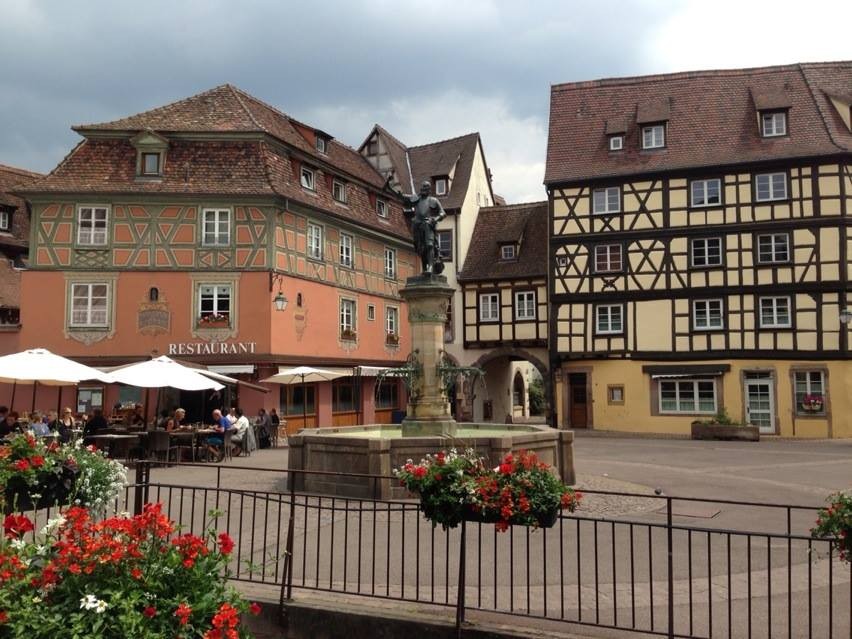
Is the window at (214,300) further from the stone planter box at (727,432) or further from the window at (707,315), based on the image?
the window at (707,315)

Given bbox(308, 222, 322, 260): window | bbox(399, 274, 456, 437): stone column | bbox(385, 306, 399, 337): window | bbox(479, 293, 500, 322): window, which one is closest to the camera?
bbox(399, 274, 456, 437): stone column

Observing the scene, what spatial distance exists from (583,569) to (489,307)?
2939cm

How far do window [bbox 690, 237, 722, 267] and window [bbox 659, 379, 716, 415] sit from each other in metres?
4.66

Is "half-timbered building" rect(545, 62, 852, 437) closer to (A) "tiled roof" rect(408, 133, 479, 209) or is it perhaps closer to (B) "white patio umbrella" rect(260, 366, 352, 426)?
(A) "tiled roof" rect(408, 133, 479, 209)

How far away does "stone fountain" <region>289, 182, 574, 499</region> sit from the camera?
12.1m

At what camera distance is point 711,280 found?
30.3 metres

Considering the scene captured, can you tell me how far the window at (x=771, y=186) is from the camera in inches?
1164

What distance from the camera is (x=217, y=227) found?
27500 mm

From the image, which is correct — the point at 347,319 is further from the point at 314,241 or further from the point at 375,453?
the point at 375,453

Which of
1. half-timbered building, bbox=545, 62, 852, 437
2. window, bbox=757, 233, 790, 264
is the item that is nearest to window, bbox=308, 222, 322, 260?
half-timbered building, bbox=545, 62, 852, 437

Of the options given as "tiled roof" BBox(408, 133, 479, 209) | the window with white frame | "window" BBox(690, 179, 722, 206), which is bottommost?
"window" BBox(690, 179, 722, 206)

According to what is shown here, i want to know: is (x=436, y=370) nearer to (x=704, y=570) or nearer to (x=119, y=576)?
(x=704, y=570)

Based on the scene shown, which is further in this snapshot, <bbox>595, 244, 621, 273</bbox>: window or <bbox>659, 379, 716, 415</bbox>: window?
<bbox>595, 244, 621, 273</bbox>: window

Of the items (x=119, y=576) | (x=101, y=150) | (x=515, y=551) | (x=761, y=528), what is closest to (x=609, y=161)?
Result: (x=101, y=150)
